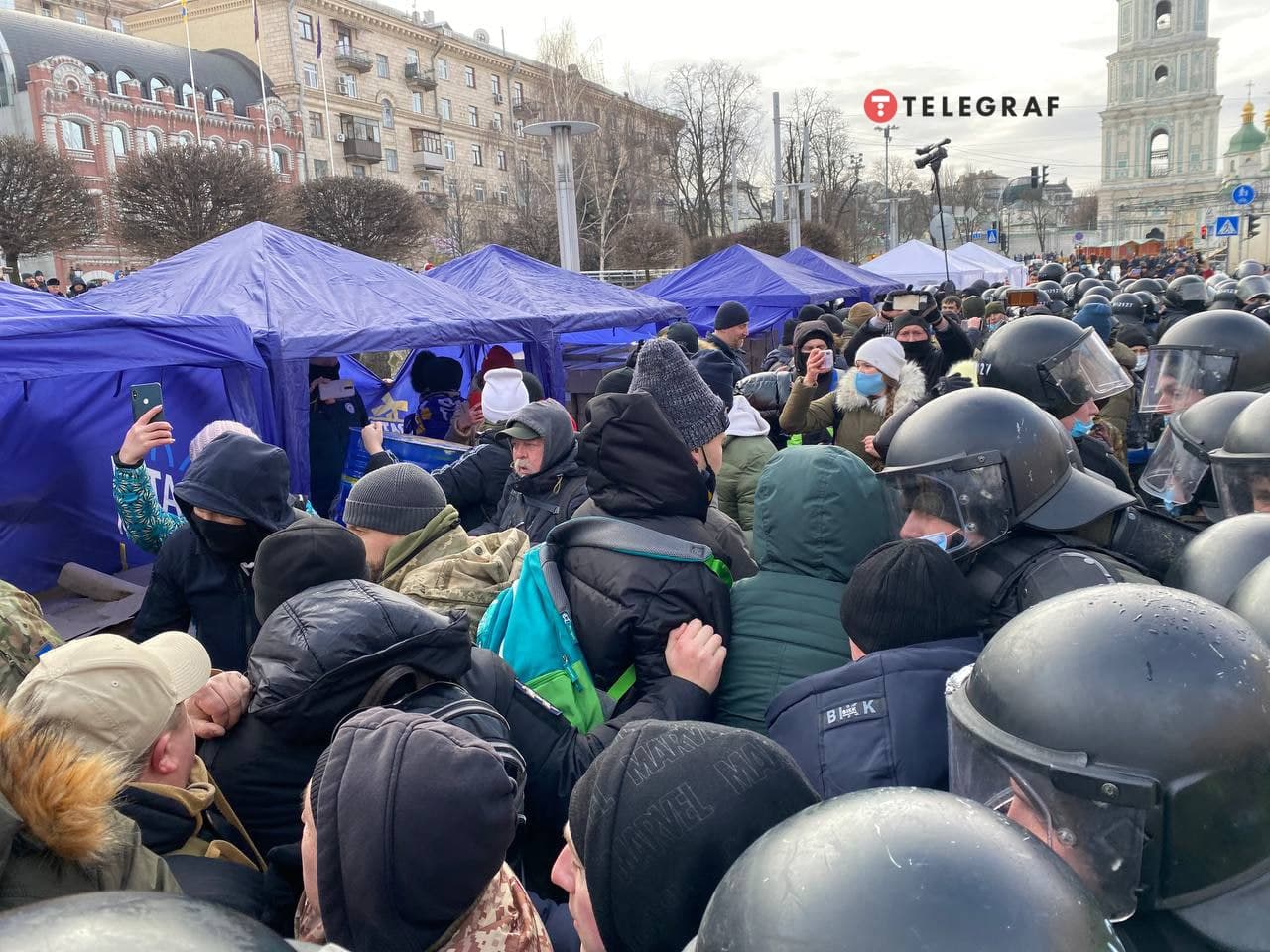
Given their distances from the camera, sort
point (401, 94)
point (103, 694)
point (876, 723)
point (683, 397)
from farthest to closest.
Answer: point (401, 94) < point (683, 397) < point (876, 723) < point (103, 694)

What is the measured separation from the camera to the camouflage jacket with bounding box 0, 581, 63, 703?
2.16m

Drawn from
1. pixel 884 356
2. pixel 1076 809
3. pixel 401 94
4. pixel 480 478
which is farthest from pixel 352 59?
pixel 1076 809

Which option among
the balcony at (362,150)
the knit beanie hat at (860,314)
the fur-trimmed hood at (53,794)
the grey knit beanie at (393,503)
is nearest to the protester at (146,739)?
the fur-trimmed hood at (53,794)

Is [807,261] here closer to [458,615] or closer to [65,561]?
[65,561]

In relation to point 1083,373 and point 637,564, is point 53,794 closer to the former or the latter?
point 637,564

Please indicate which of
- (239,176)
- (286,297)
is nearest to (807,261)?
(239,176)

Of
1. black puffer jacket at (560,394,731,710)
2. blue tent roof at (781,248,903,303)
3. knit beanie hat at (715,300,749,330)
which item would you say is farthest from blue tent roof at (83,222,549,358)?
blue tent roof at (781,248,903,303)

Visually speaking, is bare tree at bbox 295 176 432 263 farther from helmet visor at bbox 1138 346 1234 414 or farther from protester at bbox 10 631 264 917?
protester at bbox 10 631 264 917

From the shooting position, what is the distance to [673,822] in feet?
4.13

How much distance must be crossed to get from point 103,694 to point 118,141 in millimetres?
51329

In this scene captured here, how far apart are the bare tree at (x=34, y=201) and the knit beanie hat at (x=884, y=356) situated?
22756mm

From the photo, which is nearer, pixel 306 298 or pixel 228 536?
pixel 228 536

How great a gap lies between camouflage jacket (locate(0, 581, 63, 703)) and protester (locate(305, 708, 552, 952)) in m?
1.20

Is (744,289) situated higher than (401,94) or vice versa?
(401,94)
